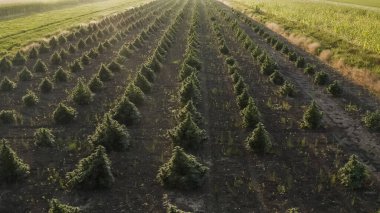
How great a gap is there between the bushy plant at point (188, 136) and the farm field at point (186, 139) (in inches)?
1.9

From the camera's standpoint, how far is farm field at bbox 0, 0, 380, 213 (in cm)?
1573

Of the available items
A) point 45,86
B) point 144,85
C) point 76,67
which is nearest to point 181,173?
point 144,85

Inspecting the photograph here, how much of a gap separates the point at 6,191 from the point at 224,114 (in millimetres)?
12061

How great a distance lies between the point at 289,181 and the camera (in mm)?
16734

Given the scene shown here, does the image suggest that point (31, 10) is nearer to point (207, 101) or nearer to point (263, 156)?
point (207, 101)

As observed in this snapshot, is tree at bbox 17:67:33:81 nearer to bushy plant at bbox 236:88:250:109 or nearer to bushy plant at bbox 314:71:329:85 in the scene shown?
bushy plant at bbox 236:88:250:109

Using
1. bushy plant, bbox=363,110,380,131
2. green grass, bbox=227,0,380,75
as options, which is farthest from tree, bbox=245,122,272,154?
green grass, bbox=227,0,380,75

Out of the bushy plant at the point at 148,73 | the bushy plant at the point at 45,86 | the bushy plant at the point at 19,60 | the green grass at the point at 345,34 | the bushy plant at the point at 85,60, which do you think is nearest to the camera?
the bushy plant at the point at 45,86

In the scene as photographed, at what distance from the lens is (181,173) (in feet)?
53.7

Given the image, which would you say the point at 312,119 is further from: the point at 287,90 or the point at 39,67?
the point at 39,67

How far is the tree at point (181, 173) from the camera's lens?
16125mm

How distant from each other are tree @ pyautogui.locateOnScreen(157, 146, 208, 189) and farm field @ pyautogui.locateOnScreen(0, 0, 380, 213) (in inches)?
1.6

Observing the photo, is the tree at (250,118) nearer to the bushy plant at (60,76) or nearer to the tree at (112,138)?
the tree at (112,138)

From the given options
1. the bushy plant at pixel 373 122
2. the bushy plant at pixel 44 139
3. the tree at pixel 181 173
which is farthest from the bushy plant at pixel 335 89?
the bushy plant at pixel 44 139
